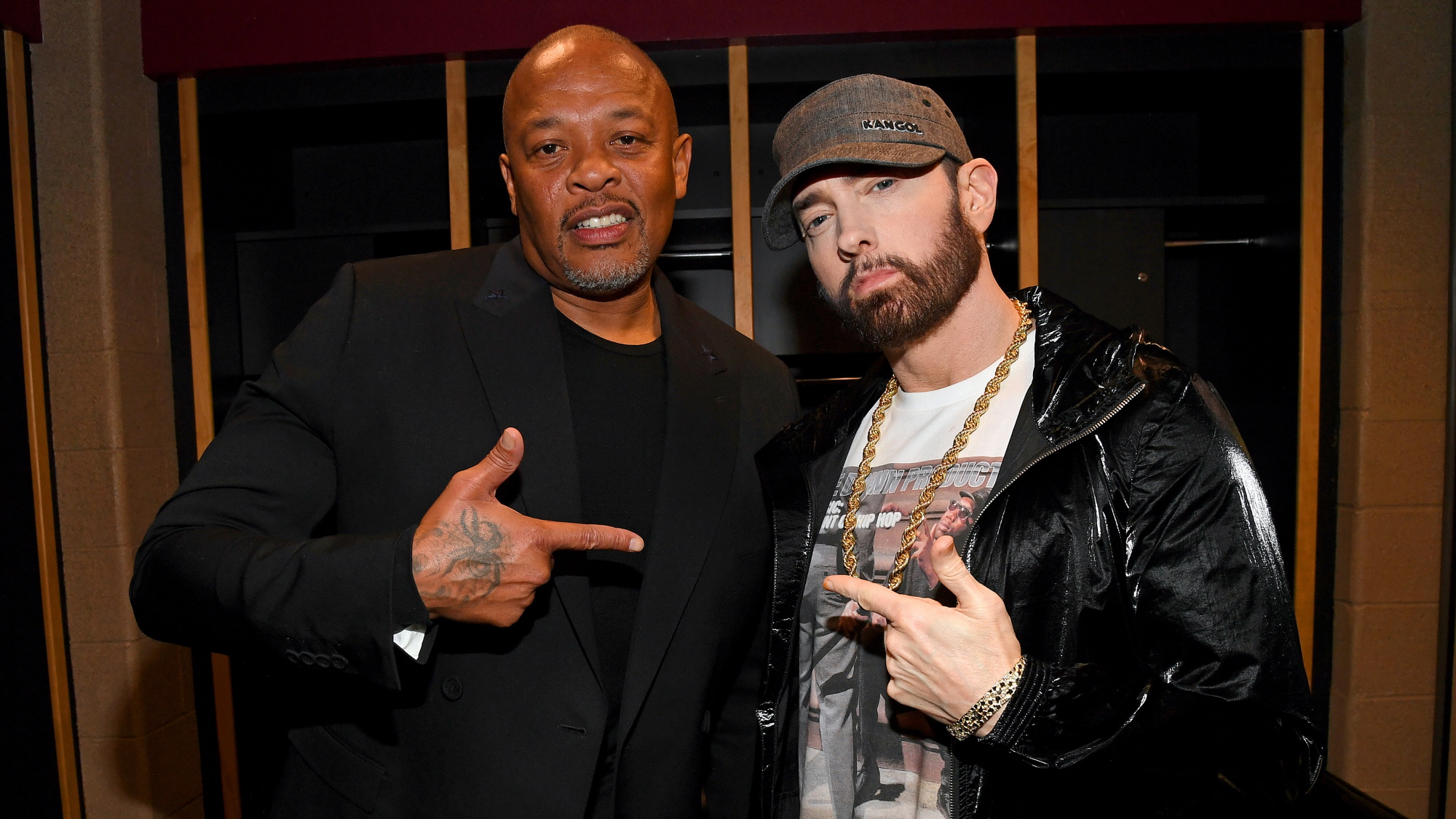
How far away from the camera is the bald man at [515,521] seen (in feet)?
3.46

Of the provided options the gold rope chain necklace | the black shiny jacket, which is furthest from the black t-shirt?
the black shiny jacket

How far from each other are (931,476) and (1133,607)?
33cm

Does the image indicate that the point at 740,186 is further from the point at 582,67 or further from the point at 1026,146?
the point at 582,67

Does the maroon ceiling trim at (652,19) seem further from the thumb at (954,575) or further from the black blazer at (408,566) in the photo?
the thumb at (954,575)

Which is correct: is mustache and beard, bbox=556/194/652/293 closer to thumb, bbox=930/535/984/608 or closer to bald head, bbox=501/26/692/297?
bald head, bbox=501/26/692/297

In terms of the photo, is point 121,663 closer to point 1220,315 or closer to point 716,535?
point 716,535

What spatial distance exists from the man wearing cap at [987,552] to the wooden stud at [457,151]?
131cm

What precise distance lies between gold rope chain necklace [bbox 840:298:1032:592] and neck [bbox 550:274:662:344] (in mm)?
505

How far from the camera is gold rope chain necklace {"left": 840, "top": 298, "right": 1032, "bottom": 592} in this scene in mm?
1198

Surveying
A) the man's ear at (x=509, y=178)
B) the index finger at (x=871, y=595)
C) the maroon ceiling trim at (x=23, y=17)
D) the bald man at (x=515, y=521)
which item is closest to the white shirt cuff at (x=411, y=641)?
the bald man at (x=515, y=521)

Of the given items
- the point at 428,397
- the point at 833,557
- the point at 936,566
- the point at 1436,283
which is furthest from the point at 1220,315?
the point at 428,397

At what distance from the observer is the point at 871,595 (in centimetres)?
100

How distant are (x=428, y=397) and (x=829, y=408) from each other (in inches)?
28.1

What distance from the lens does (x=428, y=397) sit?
4.28 ft
